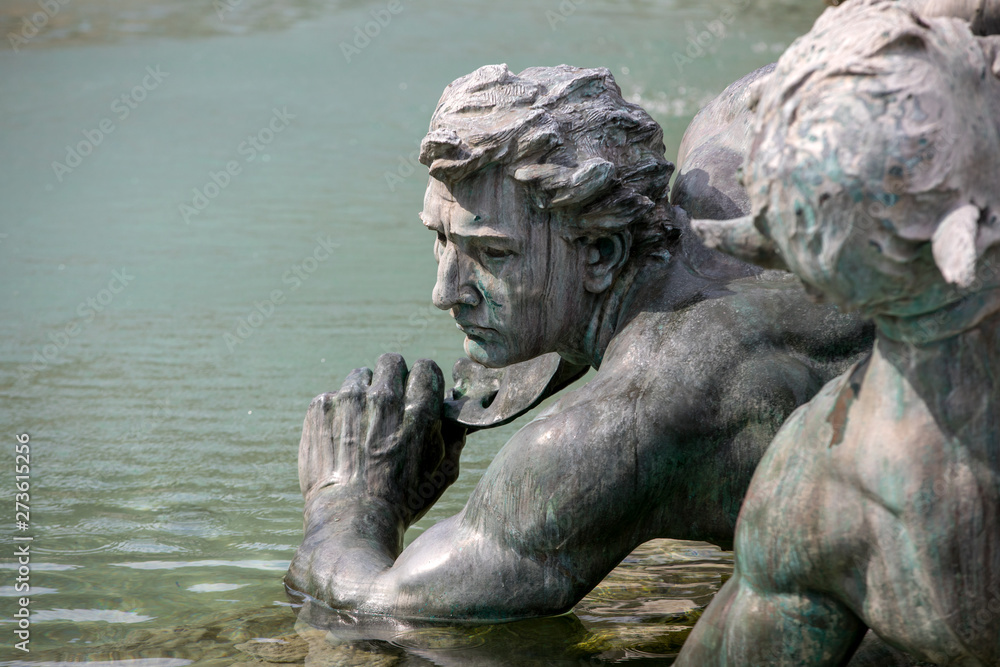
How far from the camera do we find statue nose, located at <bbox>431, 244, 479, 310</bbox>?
2275 mm

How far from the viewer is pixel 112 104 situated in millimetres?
8367

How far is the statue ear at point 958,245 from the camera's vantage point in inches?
49.9

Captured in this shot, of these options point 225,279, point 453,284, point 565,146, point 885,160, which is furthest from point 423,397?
point 225,279

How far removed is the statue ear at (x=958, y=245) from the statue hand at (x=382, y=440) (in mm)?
1546

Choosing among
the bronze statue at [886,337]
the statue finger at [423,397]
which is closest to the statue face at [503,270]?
the statue finger at [423,397]

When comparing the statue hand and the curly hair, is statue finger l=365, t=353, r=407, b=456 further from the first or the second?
the curly hair

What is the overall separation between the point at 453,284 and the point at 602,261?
0.27 m

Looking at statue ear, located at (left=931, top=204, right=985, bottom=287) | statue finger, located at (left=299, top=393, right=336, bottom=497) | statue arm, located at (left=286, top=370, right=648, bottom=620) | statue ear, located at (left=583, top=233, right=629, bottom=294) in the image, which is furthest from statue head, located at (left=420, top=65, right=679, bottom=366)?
statue ear, located at (left=931, top=204, right=985, bottom=287)

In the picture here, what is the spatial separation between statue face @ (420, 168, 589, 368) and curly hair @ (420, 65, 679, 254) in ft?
0.13

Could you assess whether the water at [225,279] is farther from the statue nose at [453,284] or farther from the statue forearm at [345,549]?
the statue nose at [453,284]

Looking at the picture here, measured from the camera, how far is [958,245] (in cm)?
129

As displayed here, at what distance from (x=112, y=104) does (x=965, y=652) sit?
7709 millimetres

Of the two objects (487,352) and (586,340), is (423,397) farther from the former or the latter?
(586,340)

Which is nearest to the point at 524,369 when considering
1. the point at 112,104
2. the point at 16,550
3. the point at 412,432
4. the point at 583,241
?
the point at 412,432
